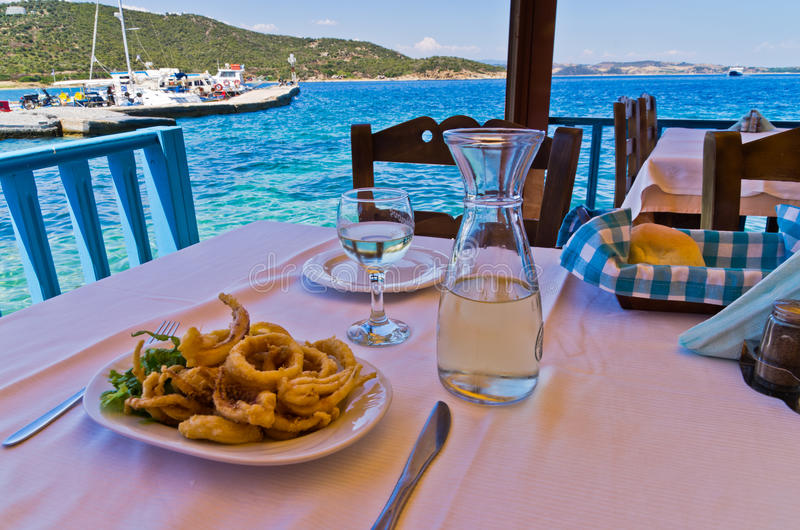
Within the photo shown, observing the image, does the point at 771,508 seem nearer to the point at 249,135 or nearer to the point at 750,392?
the point at 750,392

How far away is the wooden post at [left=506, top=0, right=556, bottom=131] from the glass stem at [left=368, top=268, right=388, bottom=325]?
211 cm

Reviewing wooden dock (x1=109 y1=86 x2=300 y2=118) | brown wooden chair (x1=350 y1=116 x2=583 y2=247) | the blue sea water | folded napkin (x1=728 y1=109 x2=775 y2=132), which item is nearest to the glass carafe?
brown wooden chair (x1=350 y1=116 x2=583 y2=247)

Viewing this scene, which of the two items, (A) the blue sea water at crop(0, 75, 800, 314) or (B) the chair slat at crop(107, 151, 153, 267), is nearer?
(B) the chair slat at crop(107, 151, 153, 267)

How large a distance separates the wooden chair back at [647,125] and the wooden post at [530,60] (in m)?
0.51

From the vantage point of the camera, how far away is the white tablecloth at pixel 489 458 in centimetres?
33

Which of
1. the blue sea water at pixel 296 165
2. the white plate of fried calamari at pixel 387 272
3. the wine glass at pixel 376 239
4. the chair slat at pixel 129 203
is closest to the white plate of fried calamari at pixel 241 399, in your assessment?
the wine glass at pixel 376 239

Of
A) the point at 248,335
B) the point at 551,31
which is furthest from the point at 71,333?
the point at 551,31

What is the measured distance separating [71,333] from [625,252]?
2.38 feet

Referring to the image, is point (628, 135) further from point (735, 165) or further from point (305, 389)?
point (305, 389)

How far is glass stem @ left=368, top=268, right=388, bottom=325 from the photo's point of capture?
0.58 metres

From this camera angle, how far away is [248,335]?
44cm

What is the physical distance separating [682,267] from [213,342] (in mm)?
546

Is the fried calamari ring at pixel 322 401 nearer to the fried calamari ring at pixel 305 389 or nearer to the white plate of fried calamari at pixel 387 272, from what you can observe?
the fried calamari ring at pixel 305 389

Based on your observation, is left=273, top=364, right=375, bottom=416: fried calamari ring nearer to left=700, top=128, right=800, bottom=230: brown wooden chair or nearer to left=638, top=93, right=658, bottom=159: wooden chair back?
left=700, top=128, right=800, bottom=230: brown wooden chair
